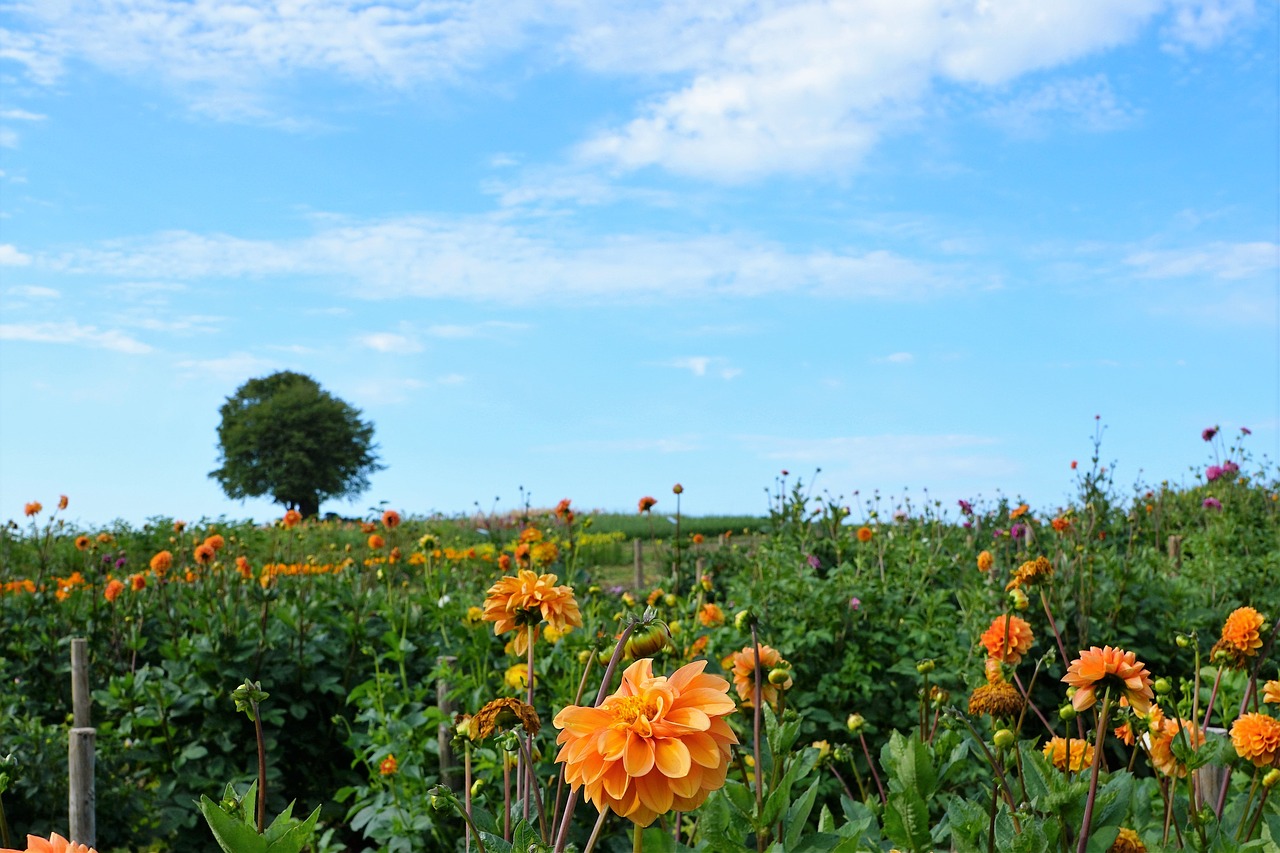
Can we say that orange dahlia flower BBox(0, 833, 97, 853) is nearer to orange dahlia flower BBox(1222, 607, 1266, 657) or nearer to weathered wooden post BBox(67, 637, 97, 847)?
orange dahlia flower BBox(1222, 607, 1266, 657)

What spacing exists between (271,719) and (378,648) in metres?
0.58

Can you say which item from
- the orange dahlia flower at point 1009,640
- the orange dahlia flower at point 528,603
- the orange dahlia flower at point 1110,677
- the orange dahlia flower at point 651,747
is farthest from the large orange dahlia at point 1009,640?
the orange dahlia flower at point 651,747

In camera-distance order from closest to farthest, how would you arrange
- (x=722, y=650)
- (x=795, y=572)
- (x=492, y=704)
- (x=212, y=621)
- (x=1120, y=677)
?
1. (x=492, y=704)
2. (x=1120, y=677)
3. (x=722, y=650)
4. (x=212, y=621)
5. (x=795, y=572)

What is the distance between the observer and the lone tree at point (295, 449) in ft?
93.2

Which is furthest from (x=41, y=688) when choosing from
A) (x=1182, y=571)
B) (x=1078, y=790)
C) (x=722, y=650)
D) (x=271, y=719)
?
(x=1182, y=571)

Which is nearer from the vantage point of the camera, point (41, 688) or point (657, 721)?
point (657, 721)

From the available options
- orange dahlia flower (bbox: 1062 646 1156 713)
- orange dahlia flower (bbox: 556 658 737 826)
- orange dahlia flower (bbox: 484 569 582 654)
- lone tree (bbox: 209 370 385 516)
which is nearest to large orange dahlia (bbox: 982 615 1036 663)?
orange dahlia flower (bbox: 1062 646 1156 713)

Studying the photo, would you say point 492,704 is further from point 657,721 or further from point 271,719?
point 271,719

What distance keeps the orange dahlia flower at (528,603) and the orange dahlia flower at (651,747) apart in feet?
2.63

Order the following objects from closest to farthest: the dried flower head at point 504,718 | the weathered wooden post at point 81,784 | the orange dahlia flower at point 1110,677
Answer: the dried flower head at point 504,718 < the orange dahlia flower at point 1110,677 < the weathered wooden post at point 81,784

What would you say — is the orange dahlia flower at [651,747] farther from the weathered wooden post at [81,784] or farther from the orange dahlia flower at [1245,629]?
the weathered wooden post at [81,784]

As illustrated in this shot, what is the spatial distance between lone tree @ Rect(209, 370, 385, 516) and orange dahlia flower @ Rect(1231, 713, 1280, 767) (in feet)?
91.1

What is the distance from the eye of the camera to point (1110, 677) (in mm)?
1549

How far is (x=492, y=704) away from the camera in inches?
56.2
